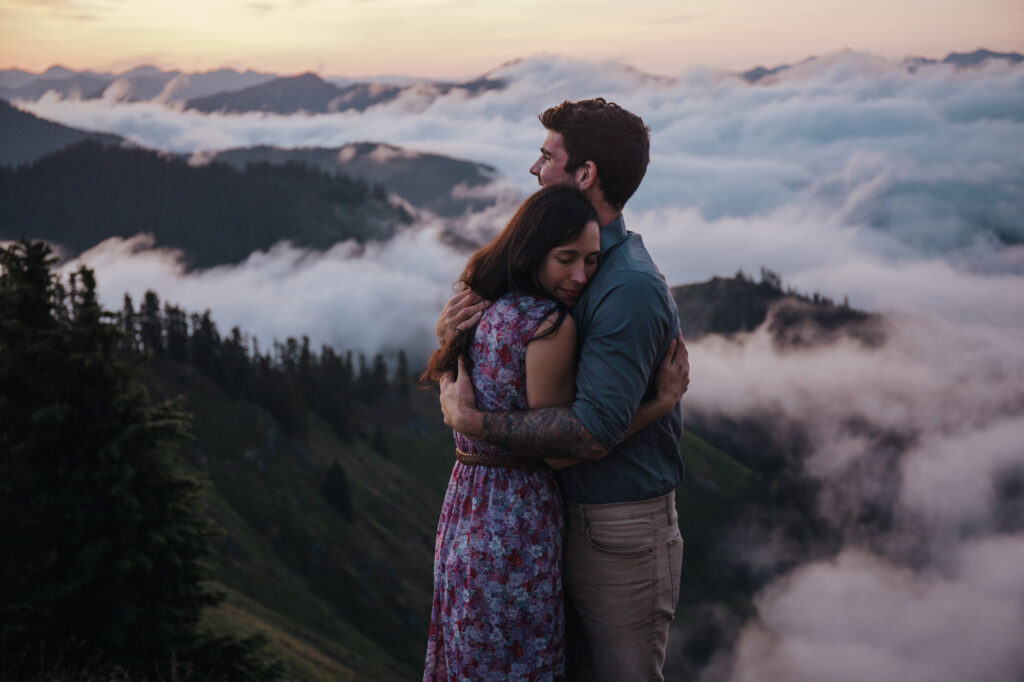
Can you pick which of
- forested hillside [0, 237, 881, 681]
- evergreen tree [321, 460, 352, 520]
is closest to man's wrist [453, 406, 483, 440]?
forested hillside [0, 237, 881, 681]

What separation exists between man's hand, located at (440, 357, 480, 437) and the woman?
0.25 ft

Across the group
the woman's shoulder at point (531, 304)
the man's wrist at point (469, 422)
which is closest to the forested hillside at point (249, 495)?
the man's wrist at point (469, 422)

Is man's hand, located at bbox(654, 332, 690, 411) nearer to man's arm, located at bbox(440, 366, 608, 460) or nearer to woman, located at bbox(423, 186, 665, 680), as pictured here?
woman, located at bbox(423, 186, 665, 680)

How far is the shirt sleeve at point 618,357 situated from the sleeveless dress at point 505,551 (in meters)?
0.47

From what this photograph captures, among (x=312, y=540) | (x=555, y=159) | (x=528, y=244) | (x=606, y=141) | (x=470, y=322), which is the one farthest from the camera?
(x=312, y=540)

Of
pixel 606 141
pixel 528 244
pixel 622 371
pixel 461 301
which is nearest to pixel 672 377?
pixel 622 371

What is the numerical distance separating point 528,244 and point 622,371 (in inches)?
48.5

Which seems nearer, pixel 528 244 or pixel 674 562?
pixel 528 244

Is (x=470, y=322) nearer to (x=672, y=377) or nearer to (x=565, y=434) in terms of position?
(x=565, y=434)

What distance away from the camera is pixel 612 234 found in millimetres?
6520

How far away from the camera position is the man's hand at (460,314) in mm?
6410

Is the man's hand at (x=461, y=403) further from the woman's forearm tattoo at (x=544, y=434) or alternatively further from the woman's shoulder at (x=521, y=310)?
the woman's shoulder at (x=521, y=310)

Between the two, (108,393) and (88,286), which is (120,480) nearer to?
(108,393)

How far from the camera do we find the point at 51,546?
2173 centimetres
